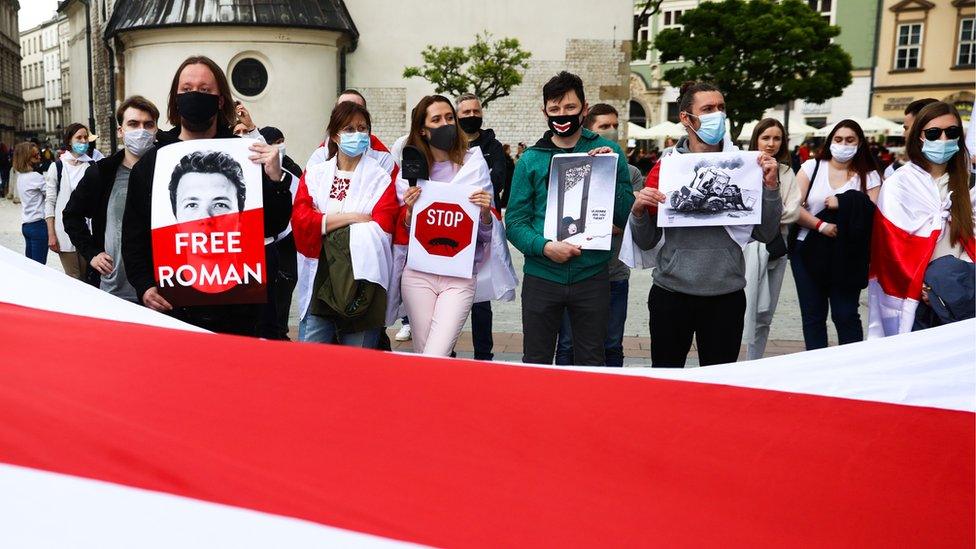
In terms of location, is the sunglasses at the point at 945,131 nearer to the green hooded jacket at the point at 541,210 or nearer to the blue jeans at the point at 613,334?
the green hooded jacket at the point at 541,210

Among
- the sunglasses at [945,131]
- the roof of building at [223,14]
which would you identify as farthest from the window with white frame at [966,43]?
the sunglasses at [945,131]

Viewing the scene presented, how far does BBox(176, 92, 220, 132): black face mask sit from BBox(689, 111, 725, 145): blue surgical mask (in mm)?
2388

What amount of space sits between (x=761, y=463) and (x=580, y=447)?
436 millimetres

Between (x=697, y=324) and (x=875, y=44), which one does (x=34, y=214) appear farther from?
(x=875, y=44)

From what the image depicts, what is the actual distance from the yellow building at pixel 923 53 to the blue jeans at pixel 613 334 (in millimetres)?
54129

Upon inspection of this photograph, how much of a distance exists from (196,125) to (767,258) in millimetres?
4377

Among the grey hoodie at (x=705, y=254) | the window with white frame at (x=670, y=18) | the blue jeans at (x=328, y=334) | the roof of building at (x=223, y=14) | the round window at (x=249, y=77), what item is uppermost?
the window with white frame at (x=670, y=18)

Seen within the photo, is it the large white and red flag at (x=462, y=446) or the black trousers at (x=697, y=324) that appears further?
the black trousers at (x=697, y=324)

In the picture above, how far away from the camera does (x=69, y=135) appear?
27.1 feet

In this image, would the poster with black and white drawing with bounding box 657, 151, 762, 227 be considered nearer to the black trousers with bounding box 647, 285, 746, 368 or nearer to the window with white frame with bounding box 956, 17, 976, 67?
the black trousers with bounding box 647, 285, 746, 368

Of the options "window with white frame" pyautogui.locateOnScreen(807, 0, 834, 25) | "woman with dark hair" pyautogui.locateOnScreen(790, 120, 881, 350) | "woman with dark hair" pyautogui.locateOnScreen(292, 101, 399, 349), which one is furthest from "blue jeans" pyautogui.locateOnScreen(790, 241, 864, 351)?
"window with white frame" pyautogui.locateOnScreen(807, 0, 834, 25)

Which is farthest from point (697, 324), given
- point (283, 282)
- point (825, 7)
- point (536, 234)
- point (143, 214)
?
point (825, 7)

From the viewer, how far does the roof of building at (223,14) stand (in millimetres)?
29281

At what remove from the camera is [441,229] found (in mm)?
5301
